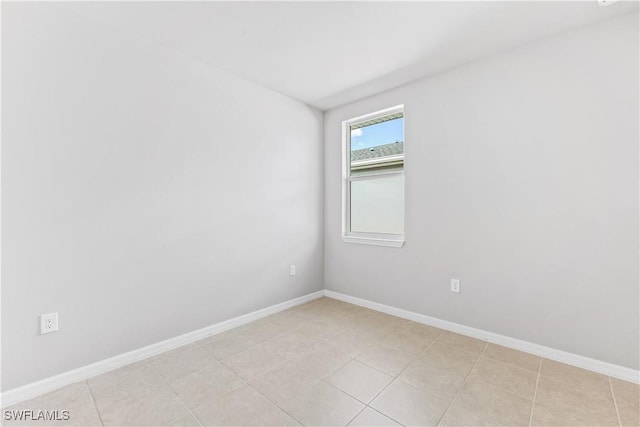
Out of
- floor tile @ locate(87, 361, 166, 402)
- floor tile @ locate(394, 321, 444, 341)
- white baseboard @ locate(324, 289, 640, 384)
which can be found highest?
white baseboard @ locate(324, 289, 640, 384)

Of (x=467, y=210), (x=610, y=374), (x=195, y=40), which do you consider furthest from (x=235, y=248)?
(x=610, y=374)

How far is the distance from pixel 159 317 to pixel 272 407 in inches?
47.3

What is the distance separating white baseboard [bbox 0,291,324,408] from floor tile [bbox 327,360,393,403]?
1.19m

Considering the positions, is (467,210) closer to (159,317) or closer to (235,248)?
(235,248)

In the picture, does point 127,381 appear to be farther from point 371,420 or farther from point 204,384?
point 371,420

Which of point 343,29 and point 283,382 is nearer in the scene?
point 283,382

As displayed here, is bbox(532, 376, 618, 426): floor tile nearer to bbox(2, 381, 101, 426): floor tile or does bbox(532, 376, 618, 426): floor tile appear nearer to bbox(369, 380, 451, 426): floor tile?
bbox(369, 380, 451, 426): floor tile

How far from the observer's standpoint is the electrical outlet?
170 cm

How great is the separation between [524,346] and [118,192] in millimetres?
3249

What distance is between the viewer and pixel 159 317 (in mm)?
2184

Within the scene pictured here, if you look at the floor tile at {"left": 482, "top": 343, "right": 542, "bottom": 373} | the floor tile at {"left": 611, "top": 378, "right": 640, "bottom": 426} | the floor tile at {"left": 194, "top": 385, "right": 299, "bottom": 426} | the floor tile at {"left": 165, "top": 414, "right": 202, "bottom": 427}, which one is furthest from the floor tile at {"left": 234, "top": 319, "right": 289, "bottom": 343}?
the floor tile at {"left": 611, "top": 378, "right": 640, "bottom": 426}

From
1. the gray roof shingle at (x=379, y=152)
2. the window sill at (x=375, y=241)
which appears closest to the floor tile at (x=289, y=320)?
the window sill at (x=375, y=241)

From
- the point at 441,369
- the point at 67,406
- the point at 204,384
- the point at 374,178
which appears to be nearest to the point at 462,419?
the point at 441,369

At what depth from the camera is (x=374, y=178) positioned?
3.24 metres
